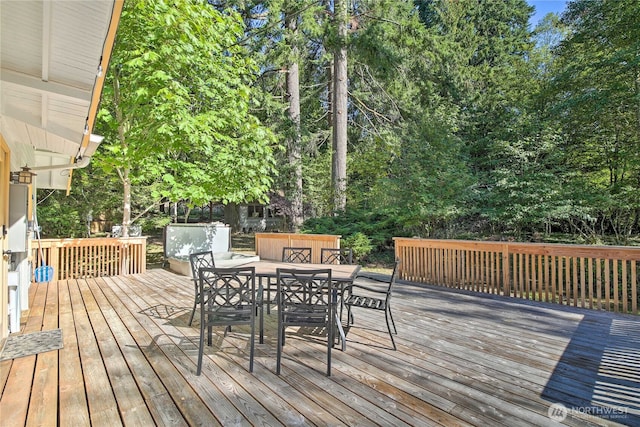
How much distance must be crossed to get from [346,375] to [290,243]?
6.25 metres

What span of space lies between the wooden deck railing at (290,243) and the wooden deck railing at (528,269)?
1.96 meters

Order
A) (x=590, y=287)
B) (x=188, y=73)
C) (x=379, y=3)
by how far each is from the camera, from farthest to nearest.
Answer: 1. (x=379, y=3)
2. (x=188, y=73)
3. (x=590, y=287)

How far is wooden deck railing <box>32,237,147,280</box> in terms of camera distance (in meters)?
6.49

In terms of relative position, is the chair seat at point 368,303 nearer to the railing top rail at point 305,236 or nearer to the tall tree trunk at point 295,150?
the railing top rail at point 305,236

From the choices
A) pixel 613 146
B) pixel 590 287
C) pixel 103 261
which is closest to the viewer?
pixel 590 287

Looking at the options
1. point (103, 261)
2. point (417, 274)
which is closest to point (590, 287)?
point (417, 274)

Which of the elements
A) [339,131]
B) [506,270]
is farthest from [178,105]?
[339,131]

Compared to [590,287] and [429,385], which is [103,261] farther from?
[590,287]

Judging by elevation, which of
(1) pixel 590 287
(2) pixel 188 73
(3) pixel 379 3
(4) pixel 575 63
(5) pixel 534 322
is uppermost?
(3) pixel 379 3

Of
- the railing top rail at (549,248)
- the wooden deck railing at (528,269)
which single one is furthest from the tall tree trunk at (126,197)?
the railing top rail at (549,248)

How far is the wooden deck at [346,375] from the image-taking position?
208cm

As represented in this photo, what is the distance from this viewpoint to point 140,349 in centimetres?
312

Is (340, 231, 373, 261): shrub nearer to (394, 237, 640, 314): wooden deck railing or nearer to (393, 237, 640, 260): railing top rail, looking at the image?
(394, 237, 640, 314): wooden deck railing

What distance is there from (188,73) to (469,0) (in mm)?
12349
